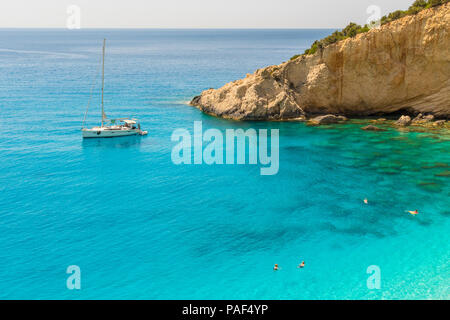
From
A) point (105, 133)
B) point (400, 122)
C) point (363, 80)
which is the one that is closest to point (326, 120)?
point (363, 80)

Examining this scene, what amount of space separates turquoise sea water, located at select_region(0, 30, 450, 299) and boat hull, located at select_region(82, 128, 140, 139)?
4.13 ft

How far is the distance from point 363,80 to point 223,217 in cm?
4314

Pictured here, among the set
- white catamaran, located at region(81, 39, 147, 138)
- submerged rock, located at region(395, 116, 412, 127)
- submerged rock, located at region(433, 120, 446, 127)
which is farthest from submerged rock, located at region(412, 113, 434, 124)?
white catamaran, located at region(81, 39, 147, 138)

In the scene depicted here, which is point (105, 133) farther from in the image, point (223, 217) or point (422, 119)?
point (422, 119)

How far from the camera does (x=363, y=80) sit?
68688 millimetres

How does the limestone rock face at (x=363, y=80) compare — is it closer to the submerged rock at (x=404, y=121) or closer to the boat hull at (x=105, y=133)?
the submerged rock at (x=404, y=121)

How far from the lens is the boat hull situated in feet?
203

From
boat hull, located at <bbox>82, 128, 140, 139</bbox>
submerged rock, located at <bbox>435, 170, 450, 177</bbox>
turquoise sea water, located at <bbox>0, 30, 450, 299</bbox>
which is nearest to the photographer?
turquoise sea water, located at <bbox>0, 30, 450, 299</bbox>

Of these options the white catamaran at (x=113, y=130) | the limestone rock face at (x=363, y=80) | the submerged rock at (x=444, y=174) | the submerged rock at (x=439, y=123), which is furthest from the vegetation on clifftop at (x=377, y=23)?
the white catamaran at (x=113, y=130)

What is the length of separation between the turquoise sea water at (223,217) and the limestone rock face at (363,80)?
8254 mm

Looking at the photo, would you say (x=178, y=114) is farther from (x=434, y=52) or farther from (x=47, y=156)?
(x=434, y=52)

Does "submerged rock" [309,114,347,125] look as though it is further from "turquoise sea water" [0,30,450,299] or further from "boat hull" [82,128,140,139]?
"boat hull" [82,128,140,139]

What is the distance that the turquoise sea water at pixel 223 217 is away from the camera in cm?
2838
